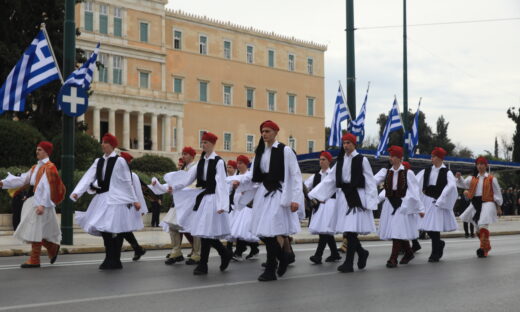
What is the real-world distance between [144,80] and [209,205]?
58703 mm

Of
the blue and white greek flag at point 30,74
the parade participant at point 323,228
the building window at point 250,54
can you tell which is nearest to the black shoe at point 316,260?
the parade participant at point 323,228

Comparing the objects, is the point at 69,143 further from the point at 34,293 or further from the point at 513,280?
the point at 513,280

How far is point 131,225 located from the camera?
40.8 feet

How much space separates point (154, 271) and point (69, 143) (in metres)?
5.66

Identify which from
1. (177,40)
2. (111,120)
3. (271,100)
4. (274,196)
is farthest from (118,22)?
(274,196)

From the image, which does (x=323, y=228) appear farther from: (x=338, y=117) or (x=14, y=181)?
(x=338, y=117)

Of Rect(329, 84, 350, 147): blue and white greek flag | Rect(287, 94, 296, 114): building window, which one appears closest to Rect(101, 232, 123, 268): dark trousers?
Rect(329, 84, 350, 147): blue and white greek flag

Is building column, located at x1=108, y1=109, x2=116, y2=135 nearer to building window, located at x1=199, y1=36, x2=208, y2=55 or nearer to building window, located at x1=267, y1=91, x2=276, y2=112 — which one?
building window, located at x1=199, y1=36, x2=208, y2=55

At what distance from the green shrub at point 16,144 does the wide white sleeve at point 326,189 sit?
1711 centimetres

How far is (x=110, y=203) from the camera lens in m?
12.3

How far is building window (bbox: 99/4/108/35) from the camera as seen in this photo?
65.5 meters

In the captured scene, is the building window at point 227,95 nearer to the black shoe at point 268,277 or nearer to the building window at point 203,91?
the building window at point 203,91

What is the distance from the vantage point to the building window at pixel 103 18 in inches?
2579

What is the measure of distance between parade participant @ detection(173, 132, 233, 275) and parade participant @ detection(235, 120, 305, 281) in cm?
67
